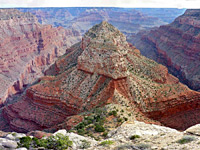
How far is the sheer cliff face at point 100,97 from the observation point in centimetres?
4109

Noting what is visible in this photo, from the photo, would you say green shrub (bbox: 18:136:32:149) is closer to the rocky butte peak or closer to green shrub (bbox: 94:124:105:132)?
green shrub (bbox: 94:124:105:132)

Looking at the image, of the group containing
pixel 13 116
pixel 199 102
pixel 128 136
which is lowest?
pixel 13 116

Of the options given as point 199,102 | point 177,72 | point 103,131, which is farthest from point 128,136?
point 177,72

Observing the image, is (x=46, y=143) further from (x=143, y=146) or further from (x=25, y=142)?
(x=143, y=146)

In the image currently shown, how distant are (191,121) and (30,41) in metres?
113

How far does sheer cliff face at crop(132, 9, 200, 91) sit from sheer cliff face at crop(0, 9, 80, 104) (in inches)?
2617

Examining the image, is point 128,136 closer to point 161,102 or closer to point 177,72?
point 161,102

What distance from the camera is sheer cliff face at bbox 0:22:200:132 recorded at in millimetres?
41094

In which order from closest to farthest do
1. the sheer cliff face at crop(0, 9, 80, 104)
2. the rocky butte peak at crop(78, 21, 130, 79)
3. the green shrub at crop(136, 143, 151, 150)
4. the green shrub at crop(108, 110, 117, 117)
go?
the green shrub at crop(136, 143, 151, 150) < the green shrub at crop(108, 110, 117, 117) < the rocky butte peak at crop(78, 21, 130, 79) < the sheer cliff face at crop(0, 9, 80, 104)

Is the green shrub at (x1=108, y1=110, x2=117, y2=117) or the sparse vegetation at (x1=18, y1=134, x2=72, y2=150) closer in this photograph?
the sparse vegetation at (x1=18, y1=134, x2=72, y2=150)

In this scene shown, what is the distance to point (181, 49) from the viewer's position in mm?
104500

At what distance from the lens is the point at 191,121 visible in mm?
41844

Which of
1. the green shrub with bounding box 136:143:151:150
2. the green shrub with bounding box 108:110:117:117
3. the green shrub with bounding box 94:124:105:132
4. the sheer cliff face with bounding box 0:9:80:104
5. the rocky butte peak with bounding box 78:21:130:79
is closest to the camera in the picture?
the green shrub with bounding box 136:143:151:150

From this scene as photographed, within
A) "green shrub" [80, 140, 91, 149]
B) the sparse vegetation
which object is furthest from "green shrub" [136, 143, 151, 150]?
the sparse vegetation
